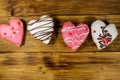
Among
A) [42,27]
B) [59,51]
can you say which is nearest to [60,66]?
[59,51]

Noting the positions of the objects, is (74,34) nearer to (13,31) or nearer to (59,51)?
(59,51)

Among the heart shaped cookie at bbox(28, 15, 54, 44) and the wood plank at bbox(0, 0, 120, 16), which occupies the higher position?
the wood plank at bbox(0, 0, 120, 16)

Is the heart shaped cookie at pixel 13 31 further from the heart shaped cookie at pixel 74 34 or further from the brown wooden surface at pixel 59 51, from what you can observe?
the heart shaped cookie at pixel 74 34

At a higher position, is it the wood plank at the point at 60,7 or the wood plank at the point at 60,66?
the wood plank at the point at 60,7

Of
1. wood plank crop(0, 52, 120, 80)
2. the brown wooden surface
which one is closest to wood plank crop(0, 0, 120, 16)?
the brown wooden surface

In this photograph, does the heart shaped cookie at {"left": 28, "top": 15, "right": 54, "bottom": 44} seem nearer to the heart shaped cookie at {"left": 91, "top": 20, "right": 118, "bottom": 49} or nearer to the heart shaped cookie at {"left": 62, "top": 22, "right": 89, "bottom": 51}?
the heart shaped cookie at {"left": 62, "top": 22, "right": 89, "bottom": 51}

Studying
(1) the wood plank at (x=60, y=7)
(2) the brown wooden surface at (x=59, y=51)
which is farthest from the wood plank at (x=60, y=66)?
→ (1) the wood plank at (x=60, y=7)
